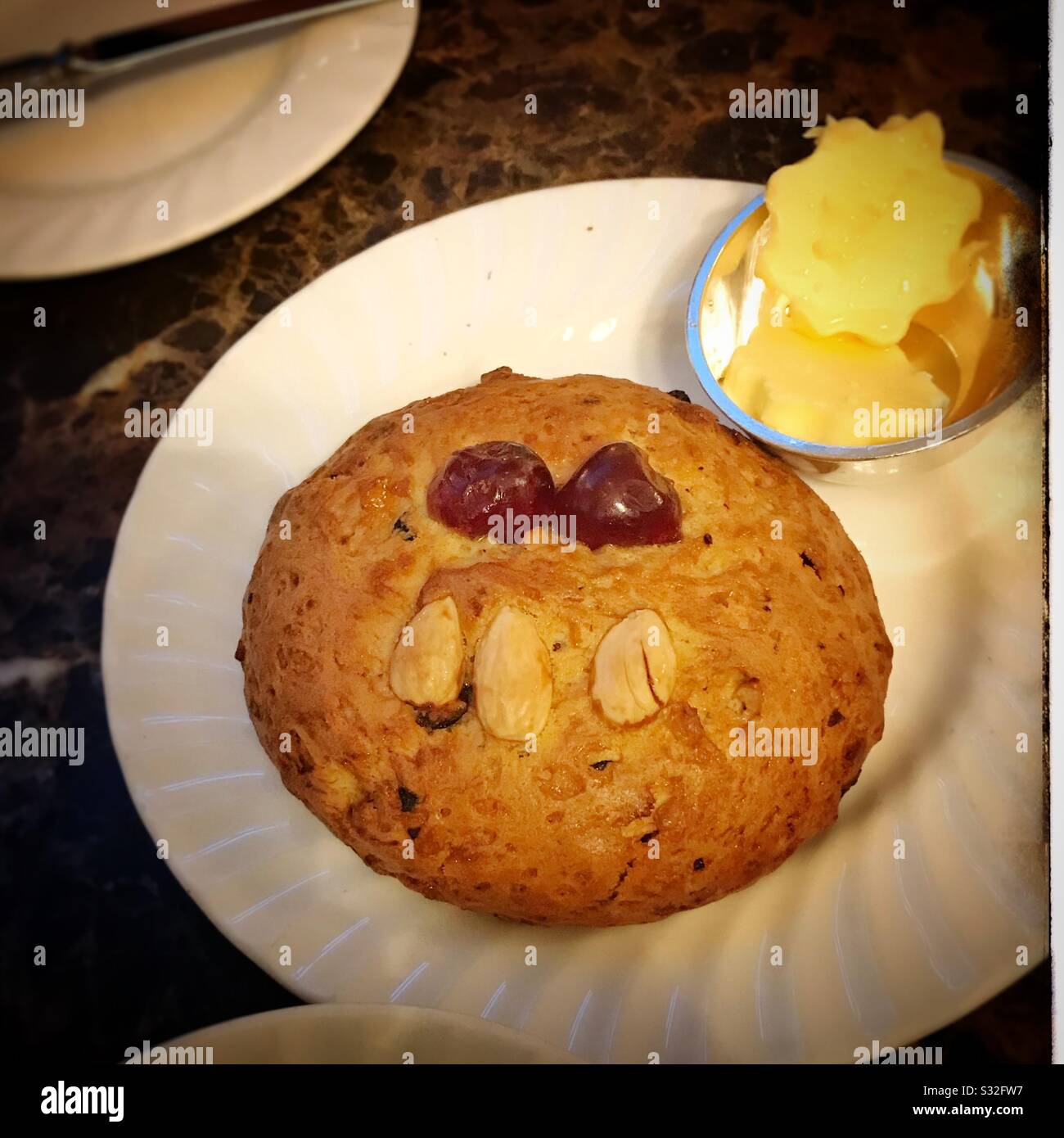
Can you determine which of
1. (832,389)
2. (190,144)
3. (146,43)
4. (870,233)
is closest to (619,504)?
(832,389)

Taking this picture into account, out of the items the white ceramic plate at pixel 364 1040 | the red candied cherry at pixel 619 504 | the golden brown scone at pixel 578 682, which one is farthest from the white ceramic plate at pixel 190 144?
the white ceramic plate at pixel 364 1040

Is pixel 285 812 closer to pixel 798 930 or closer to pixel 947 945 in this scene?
pixel 798 930

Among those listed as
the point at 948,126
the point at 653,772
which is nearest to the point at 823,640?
the point at 653,772

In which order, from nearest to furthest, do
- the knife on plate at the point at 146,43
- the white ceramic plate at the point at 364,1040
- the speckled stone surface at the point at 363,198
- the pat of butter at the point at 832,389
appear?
the white ceramic plate at the point at 364,1040 → the pat of butter at the point at 832,389 → the speckled stone surface at the point at 363,198 → the knife on plate at the point at 146,43

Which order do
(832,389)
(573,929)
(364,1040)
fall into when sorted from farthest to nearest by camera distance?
(832,389) → (573,929) → (364,1040)

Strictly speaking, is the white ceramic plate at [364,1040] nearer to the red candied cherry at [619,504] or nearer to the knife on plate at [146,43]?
the red candied cherry at [619,504]

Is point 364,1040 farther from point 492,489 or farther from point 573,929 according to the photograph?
point 492,489
